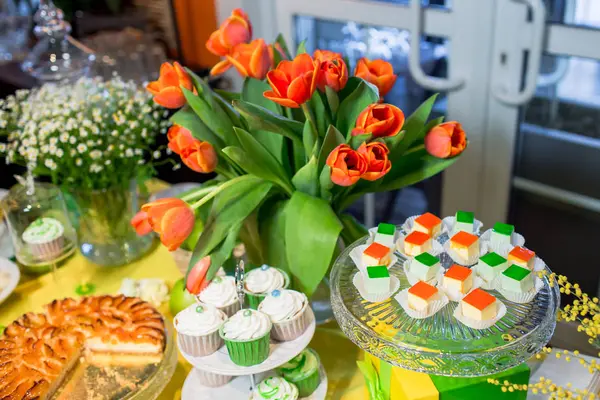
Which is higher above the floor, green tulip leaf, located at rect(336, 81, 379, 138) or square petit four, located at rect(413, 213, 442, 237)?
green tulip leaf, located at rect(336, 81, 379, 138)

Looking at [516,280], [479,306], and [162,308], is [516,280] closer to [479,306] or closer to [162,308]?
[479,306]

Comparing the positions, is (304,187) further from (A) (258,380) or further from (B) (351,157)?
(A) (258,380)

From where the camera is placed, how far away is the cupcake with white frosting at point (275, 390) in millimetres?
869

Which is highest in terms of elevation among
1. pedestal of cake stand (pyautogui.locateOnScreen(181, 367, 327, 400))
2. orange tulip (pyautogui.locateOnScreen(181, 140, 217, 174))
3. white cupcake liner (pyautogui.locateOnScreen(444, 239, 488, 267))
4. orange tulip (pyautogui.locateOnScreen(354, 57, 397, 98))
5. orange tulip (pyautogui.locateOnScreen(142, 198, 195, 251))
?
orange tulip (pyautogui.locateOnScreen(354, 57, 397, 98))

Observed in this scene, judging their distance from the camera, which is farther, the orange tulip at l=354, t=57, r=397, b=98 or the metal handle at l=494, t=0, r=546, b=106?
the metal handle at l=494, t=0, r=546, b=106

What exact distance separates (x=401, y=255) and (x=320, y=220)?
0.13 m

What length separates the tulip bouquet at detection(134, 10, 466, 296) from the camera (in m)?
0.87

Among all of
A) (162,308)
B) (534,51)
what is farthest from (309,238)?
(534,51)

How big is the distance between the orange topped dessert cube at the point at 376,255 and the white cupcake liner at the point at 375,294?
0.08 feet

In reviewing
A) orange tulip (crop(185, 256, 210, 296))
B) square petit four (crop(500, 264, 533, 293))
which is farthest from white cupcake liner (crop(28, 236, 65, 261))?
square petit four (crop(500, 264, 533, 293))

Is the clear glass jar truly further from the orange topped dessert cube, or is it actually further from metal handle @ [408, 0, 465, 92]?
metal handle @ [408, 0, 465, 92]

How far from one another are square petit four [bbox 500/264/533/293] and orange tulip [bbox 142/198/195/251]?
443 mm

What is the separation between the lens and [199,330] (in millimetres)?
849

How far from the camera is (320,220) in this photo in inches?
36.3
